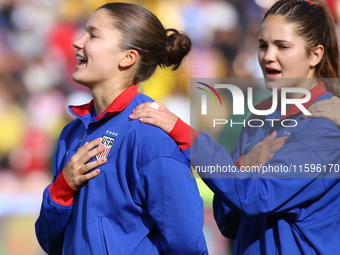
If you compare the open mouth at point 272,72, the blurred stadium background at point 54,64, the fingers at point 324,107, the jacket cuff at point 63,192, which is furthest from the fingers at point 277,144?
→ the blurred stadium background at point 54,64

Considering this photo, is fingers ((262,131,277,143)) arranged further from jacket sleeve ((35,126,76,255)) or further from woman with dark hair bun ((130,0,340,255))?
jacket sleeve ((35,126,76,255))

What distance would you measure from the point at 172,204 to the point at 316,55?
772 millimetres

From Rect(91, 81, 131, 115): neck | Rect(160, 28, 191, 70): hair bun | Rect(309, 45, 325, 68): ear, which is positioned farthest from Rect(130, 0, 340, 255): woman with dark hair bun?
Rect(160, 28, 191, 70): hair bun

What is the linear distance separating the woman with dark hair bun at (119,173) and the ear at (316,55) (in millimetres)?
568

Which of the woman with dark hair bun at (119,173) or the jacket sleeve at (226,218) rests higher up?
the woman with dark hair bun at (119,173)

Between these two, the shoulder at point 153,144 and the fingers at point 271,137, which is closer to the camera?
the shoulder at point 153,144

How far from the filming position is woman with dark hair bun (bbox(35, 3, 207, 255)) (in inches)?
50.1

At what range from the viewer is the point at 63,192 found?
1.36 metres

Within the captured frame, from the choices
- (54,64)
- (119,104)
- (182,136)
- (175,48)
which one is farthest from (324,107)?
(54,64)

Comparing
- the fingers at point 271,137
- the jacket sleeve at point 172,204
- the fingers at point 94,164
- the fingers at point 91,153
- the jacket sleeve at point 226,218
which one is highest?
the fingers at point 271,137

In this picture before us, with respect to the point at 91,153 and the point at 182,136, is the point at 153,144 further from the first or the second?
the point at 91,153

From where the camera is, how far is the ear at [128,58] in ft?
4.75

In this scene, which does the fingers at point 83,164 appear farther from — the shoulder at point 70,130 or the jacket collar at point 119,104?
the shoulder at point 70,130

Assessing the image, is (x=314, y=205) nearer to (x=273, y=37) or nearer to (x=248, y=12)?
(x=273, y=37)
